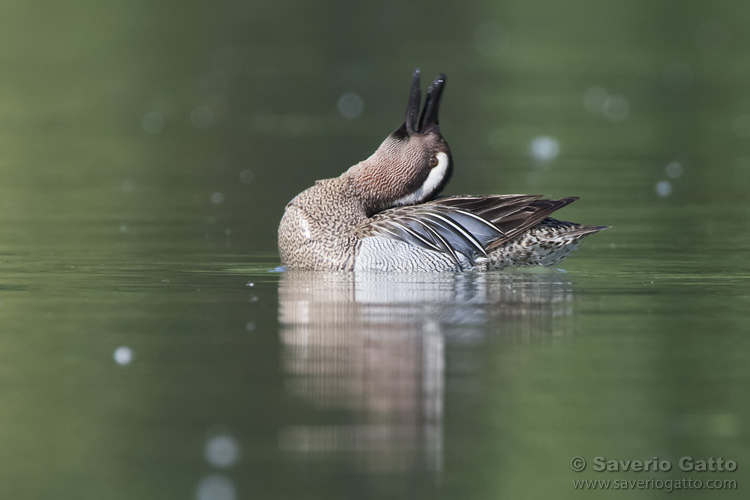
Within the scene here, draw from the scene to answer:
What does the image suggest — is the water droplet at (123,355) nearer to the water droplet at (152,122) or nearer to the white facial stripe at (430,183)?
the white facial stripe at (430,183)

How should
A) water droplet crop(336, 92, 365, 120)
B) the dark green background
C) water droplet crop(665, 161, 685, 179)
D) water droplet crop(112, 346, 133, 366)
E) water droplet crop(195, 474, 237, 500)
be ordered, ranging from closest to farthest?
water droplet crop(195, 474, 237, 500)
the dark green background
water droplet crop(112, 346, 133, 366)
water droplet crop(665, 161, 685, 179)
water droplet crop(336, 92, 365, 120)

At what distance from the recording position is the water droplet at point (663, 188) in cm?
1354

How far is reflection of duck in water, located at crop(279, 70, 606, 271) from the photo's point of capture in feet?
32.0

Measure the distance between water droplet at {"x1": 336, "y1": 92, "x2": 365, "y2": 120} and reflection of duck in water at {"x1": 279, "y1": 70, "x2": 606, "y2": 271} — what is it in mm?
8656

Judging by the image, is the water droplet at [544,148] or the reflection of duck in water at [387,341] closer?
the reflection of duck in water at [387,341]

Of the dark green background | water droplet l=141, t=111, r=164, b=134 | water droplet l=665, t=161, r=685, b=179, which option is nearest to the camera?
the dark green background

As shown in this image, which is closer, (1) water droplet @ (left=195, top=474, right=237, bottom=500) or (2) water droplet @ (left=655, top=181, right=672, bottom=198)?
(1) water droplet @ (left=195, top=474, right=237, bottom=500)

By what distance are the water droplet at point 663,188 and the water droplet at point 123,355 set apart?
24.7 ft

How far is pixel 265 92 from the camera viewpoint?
21.8m

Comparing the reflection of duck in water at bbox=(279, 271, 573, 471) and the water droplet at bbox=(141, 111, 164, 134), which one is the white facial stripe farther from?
the water droplet at bbox=(141, 111, 164, 134)

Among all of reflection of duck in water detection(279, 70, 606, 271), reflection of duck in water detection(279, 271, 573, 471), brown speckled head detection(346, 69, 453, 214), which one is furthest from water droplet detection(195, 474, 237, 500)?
brown speckled head detection(346, 69, 453, 214)

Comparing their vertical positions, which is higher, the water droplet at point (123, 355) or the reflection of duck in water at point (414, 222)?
the reflection of duck in water at point (414, 222)

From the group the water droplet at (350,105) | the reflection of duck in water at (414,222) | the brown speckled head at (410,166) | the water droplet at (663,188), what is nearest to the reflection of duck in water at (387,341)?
the reflection of duck in water at (414,222)

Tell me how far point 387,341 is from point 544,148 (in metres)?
9.72
